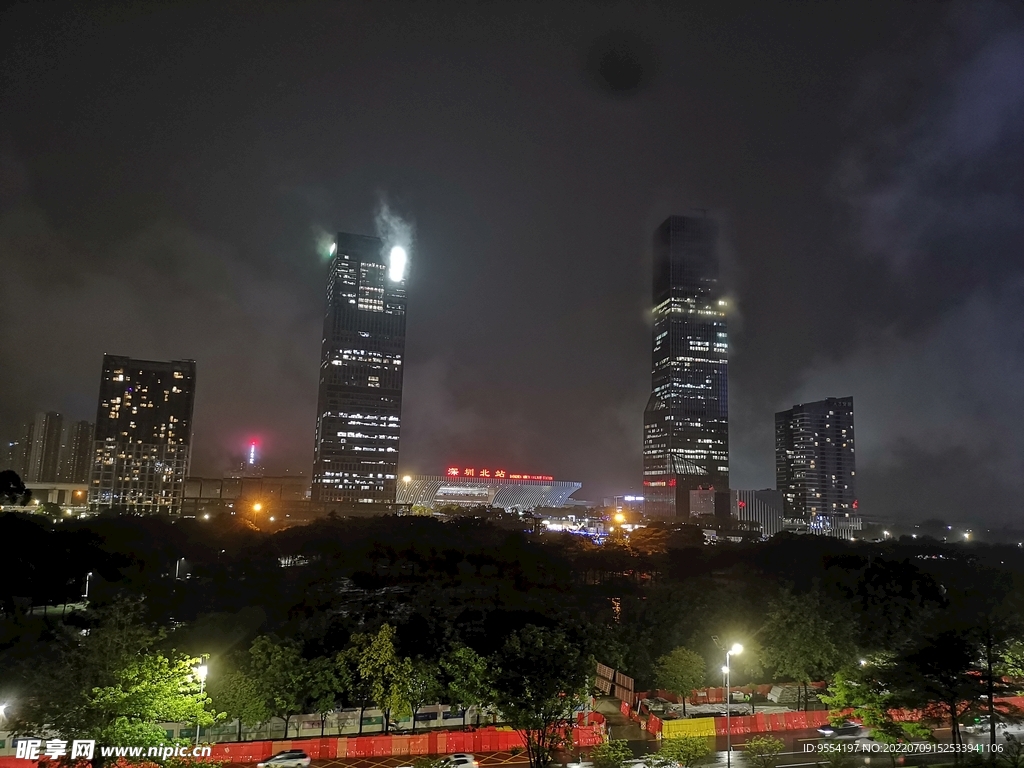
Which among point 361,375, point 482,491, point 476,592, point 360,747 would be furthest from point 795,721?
point 482,491

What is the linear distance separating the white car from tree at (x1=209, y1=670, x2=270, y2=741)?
6.28 ft

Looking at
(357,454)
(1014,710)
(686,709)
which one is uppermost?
(357,454)

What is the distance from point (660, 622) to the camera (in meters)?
42.0

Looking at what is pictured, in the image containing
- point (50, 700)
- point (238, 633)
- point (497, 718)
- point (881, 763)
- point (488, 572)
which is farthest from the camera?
point (488, 572)

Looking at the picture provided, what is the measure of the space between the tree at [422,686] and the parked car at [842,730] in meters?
18.7

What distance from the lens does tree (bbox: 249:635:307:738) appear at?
29578 mm

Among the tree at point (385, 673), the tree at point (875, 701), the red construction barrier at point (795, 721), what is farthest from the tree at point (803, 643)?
the tree at point (385, 673)

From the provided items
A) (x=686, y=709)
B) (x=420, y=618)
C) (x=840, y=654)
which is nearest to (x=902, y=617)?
(x=840, y=654)

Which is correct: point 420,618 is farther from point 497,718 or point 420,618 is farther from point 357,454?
point 357,454

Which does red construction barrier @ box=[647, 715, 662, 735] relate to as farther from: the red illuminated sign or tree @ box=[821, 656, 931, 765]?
the red illuminated sign

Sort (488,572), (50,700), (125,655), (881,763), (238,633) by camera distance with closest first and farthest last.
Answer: (50,700) < (125,655) < (881,763) < (238,633) < (488,572)

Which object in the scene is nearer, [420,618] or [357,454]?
[420,618]

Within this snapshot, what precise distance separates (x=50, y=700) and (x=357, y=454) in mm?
156855

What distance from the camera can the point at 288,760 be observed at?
27312 mm
